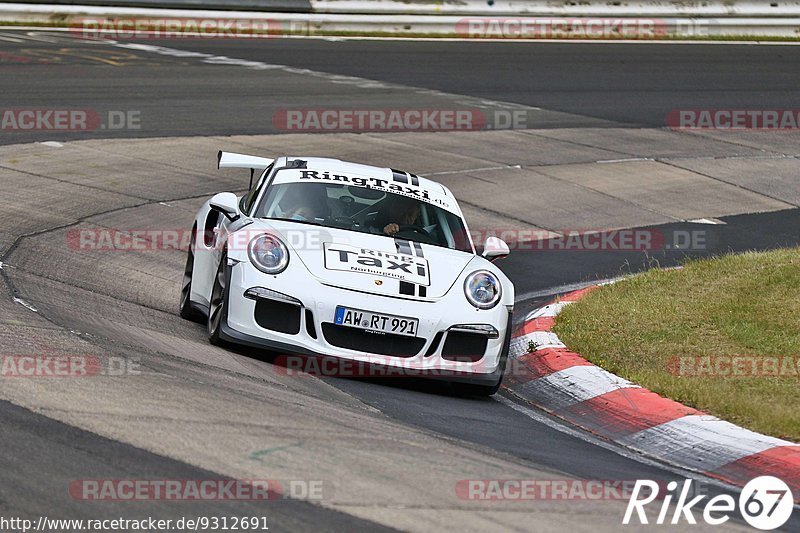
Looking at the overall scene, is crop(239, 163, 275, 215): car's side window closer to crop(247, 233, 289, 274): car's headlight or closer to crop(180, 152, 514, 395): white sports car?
crop(180, 152, 514, 395): white sports car

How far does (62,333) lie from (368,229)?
228 cm

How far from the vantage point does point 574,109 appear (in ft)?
64.8

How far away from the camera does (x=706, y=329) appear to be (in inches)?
344

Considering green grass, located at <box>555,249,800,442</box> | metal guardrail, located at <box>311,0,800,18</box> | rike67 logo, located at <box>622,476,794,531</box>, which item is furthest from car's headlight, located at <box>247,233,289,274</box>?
metal guardrail, located at <box>311,0,800,18</box>

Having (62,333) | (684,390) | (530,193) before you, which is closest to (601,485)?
(684,390)

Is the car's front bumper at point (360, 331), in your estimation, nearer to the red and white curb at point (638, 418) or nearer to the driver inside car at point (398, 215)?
the red and white curb at point (638, 418)

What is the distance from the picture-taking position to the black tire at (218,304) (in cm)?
754

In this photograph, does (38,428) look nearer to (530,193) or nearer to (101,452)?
(101,452)

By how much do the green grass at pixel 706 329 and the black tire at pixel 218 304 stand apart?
93.2 inches

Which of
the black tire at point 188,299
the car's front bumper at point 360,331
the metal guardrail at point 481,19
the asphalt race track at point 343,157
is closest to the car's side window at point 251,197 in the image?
the black tire at point 188,299

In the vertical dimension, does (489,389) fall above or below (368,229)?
below

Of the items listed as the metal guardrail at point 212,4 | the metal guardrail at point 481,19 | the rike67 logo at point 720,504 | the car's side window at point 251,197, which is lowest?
the rike67 logo at point 720,504

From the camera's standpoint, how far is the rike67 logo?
5141 millimetres

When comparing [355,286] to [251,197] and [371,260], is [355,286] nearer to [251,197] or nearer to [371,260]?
[371,260]
